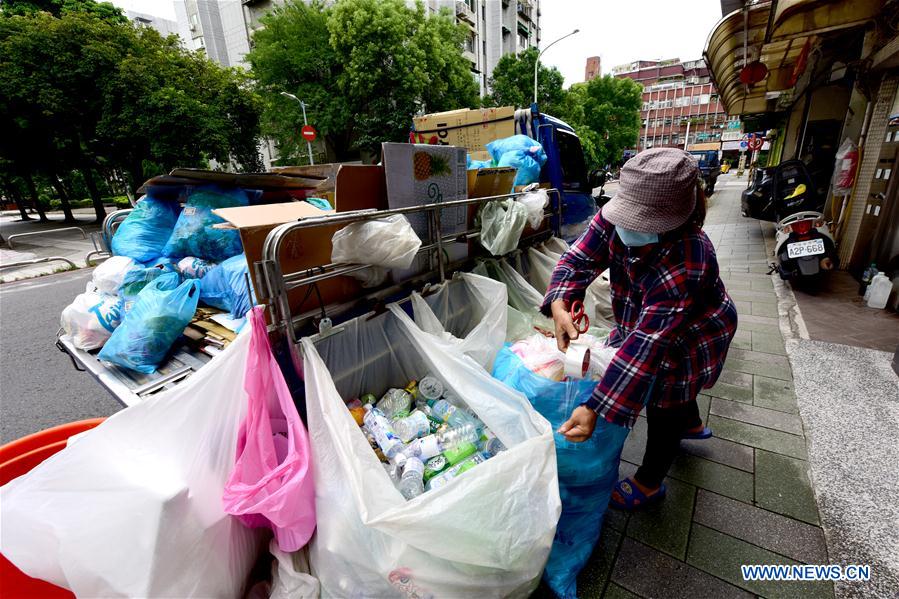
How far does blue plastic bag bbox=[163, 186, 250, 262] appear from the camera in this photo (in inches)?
89.7

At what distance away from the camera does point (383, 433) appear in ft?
4.93

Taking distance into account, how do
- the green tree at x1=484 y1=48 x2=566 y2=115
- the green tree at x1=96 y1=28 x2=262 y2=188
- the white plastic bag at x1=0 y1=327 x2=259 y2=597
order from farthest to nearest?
1. the green tree at x1=484 y1=48 x2=566 y2=115
2. the green tree at x1=96 y1=28 x2=262 y2=188
3. the white plastic bag at x1=0 y1=327 x2=259 y2=597

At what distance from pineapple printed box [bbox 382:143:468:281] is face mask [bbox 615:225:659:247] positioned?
100 cm

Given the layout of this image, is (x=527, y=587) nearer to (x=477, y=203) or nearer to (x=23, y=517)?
(x=23, y=517)

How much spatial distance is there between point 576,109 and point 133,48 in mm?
A: 19766

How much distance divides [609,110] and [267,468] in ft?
98.1

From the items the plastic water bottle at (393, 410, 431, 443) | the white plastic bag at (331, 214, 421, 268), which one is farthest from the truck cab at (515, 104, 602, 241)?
the plastic water bottle at (393, 410, 431, 443)

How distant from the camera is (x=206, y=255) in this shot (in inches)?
92.4

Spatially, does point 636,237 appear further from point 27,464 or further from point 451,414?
point 27,464

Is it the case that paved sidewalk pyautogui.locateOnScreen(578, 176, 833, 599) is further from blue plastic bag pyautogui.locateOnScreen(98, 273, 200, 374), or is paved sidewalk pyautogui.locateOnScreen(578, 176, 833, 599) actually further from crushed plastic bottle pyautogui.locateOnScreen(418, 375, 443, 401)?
blue plastic bag pyautogui.locateOnScreen(98, 273, 200, 374)

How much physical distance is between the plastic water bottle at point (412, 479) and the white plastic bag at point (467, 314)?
48cm

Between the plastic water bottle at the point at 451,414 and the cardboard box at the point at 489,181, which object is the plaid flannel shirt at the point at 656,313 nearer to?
the plastic water bottle at the point at 451,414

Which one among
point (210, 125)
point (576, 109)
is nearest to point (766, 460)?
point (210, 125)

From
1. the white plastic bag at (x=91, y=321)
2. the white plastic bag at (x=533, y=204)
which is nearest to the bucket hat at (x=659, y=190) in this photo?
the white plastic bag at (x=533, y=204)
